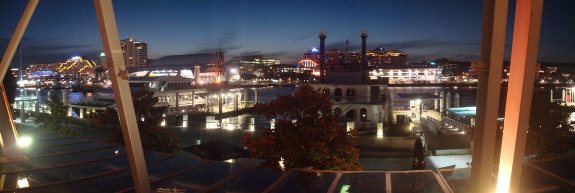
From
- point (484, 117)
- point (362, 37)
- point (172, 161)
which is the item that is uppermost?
point (362, 37)

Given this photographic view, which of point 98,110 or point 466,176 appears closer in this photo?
point 466,176

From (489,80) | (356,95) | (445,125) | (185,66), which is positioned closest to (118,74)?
(489,80)

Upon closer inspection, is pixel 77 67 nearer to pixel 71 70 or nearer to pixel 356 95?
pixel 71 70

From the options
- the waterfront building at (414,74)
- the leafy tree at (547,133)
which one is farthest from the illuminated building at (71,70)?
the leafy tree at (547,133)

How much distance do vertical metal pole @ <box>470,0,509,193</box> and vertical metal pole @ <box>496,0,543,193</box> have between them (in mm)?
79

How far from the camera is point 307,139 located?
26.3ft

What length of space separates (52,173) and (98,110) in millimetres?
24530

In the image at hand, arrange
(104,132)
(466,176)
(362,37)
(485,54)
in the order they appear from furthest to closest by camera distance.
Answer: (362,37)
(104,132)
(466,176)
(485,54)

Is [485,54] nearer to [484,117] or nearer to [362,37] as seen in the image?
[484,117]

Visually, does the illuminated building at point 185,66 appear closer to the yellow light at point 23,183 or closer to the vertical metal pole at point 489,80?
the yellow light at point 23,183

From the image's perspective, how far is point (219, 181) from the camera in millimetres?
5414

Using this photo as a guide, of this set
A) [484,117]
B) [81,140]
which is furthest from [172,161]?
[484,117]

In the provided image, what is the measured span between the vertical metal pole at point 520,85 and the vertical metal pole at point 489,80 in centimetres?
8

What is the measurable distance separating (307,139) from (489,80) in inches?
220
